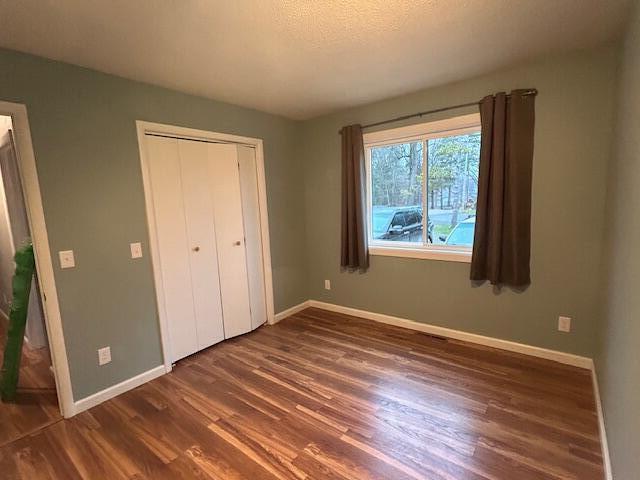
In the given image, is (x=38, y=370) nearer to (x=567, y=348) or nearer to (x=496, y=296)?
(x=496, y=296)

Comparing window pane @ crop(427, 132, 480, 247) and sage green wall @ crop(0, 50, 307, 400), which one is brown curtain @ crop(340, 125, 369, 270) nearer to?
window pane @ crop(427, 132, 480, 247)

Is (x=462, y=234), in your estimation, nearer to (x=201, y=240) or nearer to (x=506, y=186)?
(x=506, y=186)

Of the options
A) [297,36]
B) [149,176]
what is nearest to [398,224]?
[297,36]

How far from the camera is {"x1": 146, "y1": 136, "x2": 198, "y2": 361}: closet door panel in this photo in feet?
8.34

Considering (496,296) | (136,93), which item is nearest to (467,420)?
(496,296)

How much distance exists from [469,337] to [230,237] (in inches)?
97.6

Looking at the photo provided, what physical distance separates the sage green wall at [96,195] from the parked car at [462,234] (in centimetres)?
252

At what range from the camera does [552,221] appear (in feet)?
7.84

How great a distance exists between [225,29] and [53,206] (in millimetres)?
1539

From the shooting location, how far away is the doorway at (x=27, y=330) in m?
2.07

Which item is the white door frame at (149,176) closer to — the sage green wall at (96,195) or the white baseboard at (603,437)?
the sage green wall at (96,195)

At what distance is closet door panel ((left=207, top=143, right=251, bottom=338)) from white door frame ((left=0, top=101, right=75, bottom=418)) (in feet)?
4.16

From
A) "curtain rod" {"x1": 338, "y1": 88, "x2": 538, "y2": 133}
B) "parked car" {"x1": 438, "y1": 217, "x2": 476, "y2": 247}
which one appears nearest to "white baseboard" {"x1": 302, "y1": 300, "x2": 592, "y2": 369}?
"parked car" {"x1": 438, "y1": 217, "x2": 476, "y2": 247}

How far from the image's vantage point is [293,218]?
3.79 meters
